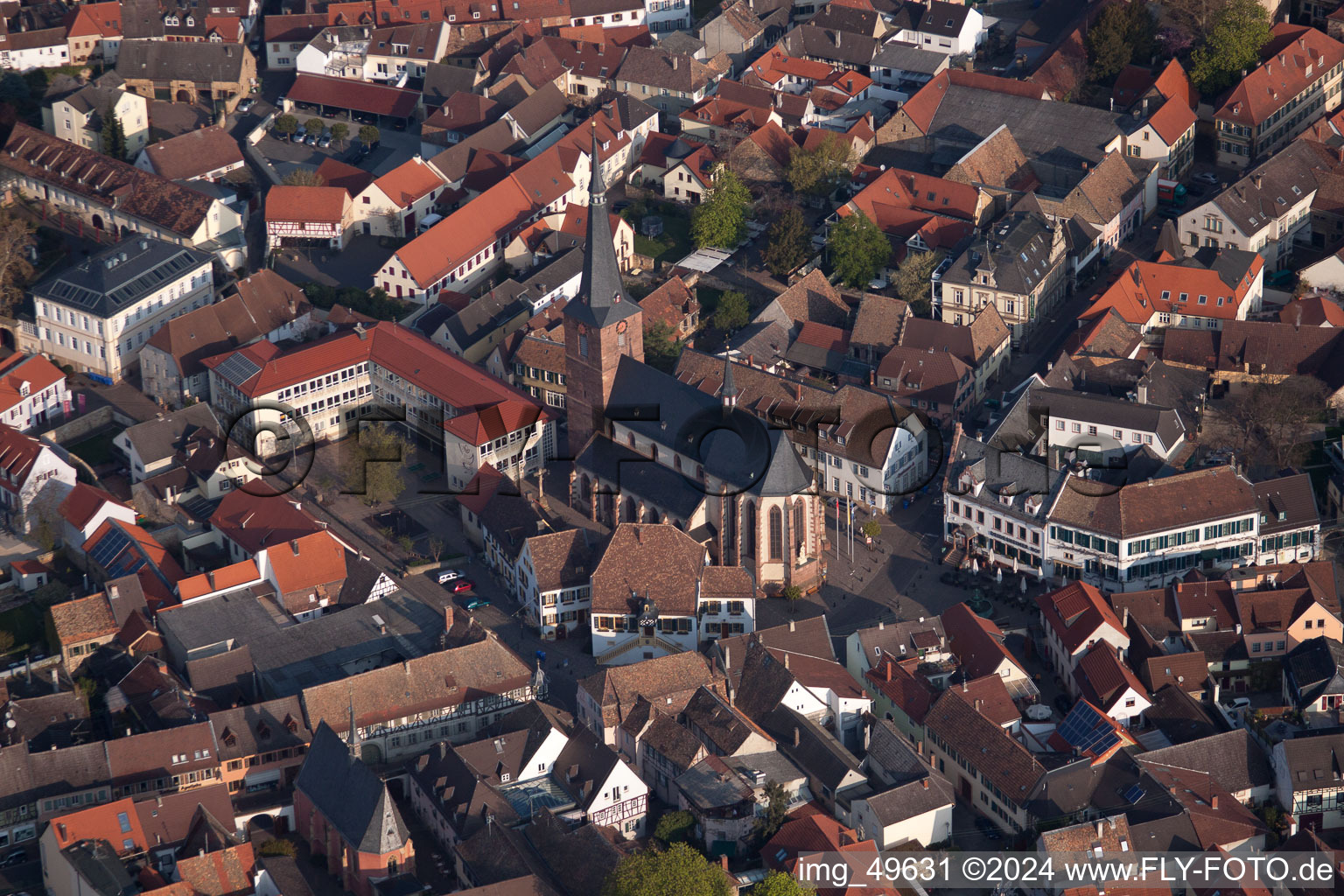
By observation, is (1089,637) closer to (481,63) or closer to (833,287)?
(833,287)

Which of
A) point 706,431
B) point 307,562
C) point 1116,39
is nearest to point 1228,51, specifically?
point 1116,39

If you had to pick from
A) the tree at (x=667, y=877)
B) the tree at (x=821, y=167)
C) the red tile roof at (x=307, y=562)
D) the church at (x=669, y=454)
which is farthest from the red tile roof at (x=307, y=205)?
the tree at (x=667, y=877)

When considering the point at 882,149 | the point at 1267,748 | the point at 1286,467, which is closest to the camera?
the point at 1267,748

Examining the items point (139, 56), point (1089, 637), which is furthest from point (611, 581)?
point (139, 56)

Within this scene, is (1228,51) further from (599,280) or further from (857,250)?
(599,280)

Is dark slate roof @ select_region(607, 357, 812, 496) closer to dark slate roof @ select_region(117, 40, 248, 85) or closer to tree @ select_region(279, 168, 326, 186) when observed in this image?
tree @ select_region(279, 168, 326, 186)

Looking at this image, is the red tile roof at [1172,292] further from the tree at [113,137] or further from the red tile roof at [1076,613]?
the tree at [113,137]

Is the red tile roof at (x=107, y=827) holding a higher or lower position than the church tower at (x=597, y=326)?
lower
